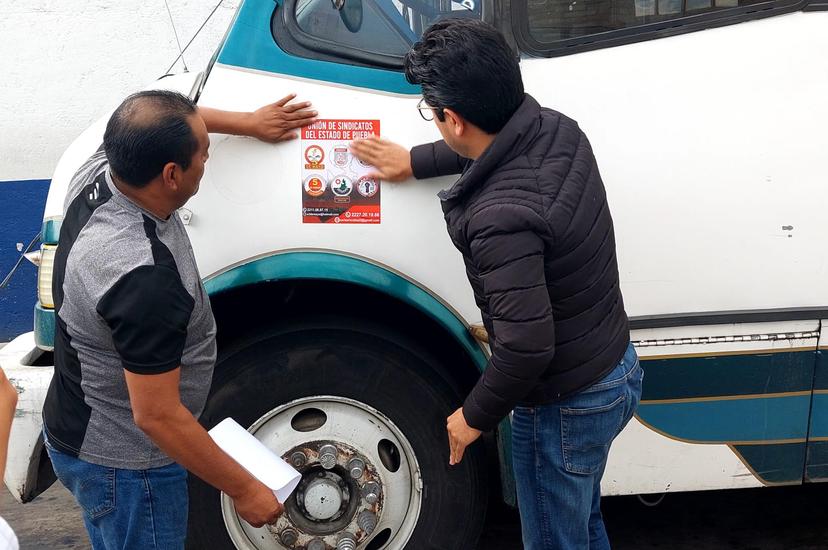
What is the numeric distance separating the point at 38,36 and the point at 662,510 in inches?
182

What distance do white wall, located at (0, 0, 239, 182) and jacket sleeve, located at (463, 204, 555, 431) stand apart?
4345mm

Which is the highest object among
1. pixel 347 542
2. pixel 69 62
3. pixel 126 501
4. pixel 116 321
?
pixel 69 62

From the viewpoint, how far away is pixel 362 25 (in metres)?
2.88

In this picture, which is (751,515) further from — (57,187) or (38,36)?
(38,36)

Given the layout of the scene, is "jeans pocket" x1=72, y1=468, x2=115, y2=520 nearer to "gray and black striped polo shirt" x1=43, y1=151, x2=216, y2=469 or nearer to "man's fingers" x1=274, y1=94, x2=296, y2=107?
"gray and black striped polo shirt" x1=43, y1=151, x2=216, y2=469

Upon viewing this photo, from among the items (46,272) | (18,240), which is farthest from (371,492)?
(18,240)

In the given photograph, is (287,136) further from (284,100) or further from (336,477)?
(336,477)

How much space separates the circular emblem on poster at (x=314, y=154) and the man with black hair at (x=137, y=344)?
670 mm

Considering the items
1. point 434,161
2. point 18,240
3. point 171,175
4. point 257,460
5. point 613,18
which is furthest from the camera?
point 18,240

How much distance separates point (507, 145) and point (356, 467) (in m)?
1.22

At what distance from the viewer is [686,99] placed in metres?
2.82

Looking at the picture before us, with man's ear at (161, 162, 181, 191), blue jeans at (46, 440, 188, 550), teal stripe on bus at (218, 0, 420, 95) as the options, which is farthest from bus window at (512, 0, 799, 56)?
blue jeans at (46, 440, 188, 550)

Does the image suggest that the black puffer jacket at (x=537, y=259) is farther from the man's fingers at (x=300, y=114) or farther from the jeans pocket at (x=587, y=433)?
the man's fingers at (x=300, y=114)

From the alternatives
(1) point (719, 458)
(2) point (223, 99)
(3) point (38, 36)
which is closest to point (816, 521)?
(1) point (719, 458)
